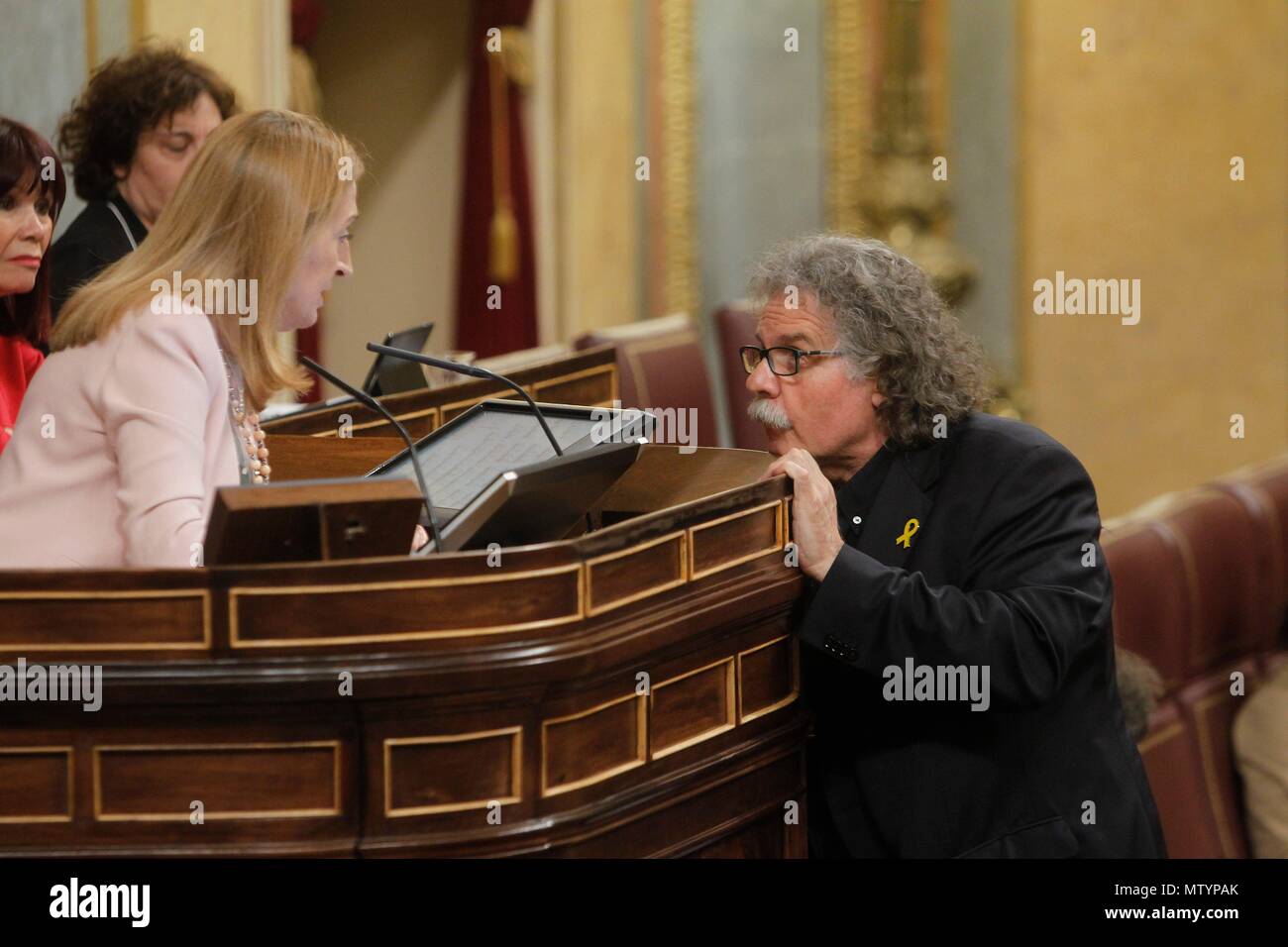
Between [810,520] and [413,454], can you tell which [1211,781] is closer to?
[810,520]

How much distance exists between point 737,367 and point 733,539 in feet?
9.79

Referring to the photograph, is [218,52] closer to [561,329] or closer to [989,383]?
[561,329]

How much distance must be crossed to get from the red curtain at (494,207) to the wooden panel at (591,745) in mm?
4692

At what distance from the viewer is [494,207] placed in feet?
21.9

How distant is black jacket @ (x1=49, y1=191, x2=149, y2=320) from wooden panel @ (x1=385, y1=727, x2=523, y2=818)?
5.92 feet

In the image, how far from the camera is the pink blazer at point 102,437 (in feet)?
6.79

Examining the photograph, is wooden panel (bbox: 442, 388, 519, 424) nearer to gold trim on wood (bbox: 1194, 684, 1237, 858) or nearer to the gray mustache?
the gray mustache

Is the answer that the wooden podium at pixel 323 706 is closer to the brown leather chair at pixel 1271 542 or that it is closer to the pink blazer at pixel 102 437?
the pink blazer at pixel 102 437

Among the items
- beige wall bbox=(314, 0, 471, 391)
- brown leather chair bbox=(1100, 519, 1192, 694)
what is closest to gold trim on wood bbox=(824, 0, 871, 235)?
beige wall bbox=(314, 0, 471, 391)

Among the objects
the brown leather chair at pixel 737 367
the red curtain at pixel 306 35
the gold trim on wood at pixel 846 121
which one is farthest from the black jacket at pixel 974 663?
the gold trim on wood at pixel 846 121

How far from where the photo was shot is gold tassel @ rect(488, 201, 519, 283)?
6.64m

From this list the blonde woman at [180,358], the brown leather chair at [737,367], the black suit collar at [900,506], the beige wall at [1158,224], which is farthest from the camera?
the beige wall at [1158,224]

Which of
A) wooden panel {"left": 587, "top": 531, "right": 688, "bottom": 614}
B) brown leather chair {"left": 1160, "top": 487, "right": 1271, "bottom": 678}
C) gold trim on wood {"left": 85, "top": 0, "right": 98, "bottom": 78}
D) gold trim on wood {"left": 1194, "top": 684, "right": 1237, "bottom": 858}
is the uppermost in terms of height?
gold trim on wood {"left": 85, "top": 0, "right": 98, "bottom": 78}

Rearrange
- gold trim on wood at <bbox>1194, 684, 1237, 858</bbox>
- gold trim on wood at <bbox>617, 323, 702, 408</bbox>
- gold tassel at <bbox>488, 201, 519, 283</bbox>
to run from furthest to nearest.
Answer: gold tassel at <bbox>488, 201, 519, 283</bbox> → gold trim on wood at <bbox>617, 323, 702, 408</bbox> → gold trim on wood at <bbox>1194, 684, 1237, 858</bbox>
